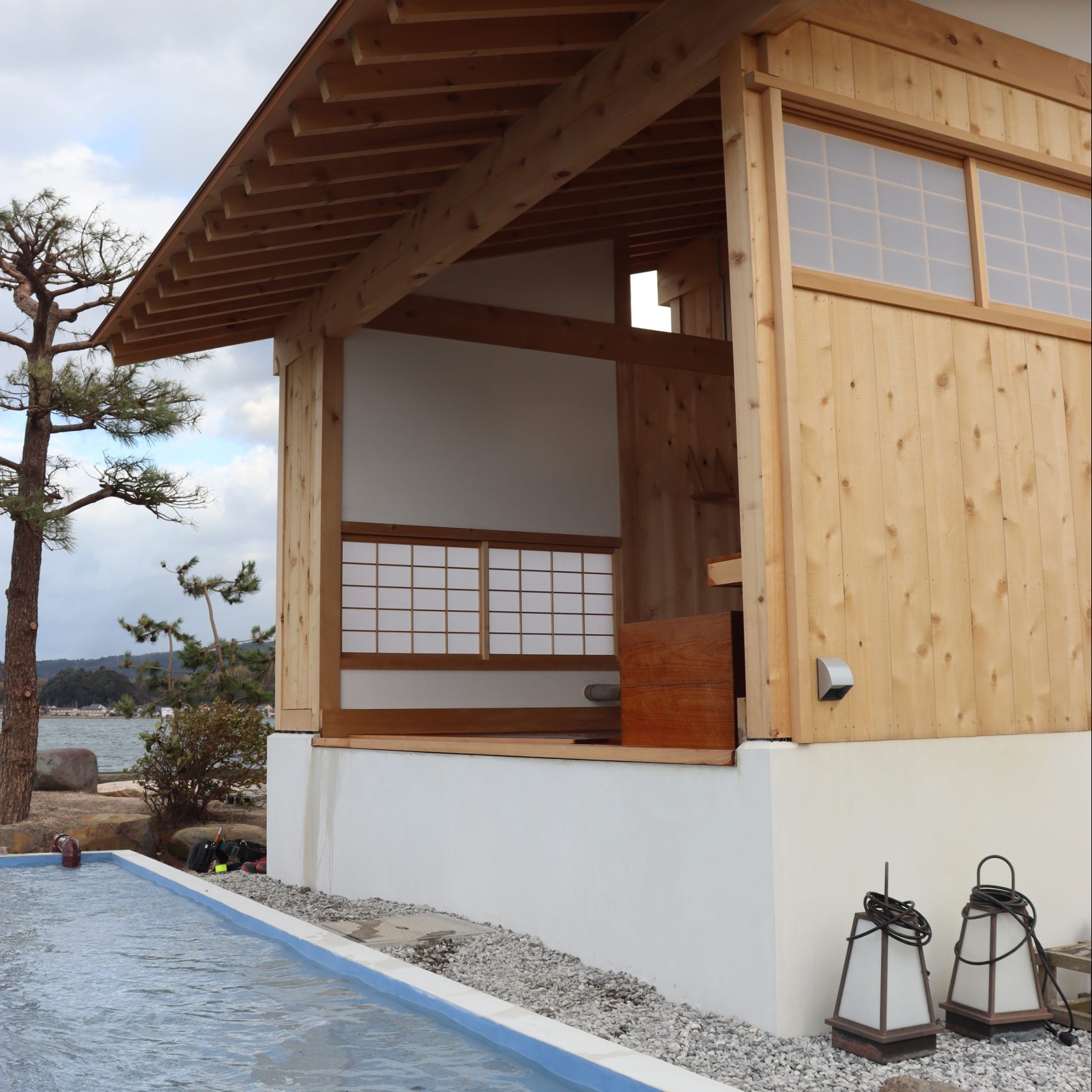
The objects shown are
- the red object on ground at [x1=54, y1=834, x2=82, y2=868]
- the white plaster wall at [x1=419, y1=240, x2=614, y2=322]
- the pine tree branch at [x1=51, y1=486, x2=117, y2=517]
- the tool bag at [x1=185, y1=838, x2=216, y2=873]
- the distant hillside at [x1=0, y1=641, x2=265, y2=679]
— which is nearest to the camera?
the white plaster wall at [x1=419, y1=240, x2=614, y2=322]

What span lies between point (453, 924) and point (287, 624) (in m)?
2.72

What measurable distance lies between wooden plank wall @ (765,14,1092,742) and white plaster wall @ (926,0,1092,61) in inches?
11.4

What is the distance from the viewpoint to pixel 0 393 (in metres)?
11.9

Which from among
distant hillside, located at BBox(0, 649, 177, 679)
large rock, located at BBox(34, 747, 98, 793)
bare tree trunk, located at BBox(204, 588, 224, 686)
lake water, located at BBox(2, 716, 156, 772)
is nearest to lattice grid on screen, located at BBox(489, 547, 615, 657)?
Result: lake water, located at BBox(2, 716, 156, 772)

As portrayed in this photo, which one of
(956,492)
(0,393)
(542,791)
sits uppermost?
(0,393)

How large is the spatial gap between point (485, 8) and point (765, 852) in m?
3.18

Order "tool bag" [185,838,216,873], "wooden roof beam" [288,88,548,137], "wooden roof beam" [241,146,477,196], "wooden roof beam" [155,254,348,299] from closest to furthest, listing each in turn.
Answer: "wooden roof beam" [288,88,548,137] → "wooden roof beam" [241,146,477,196] → "wooden roof beam" [155,254,348,299] → "tool bag" [185,838,216,873]

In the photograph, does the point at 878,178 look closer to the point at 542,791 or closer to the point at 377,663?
the point at 542,791

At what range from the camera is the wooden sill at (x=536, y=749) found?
13.2ft

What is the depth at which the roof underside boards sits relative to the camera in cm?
447

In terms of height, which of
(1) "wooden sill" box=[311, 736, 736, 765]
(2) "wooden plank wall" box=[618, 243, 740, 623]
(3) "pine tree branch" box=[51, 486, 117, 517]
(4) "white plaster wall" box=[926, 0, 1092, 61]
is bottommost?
(1) "wooden sill" box=[311, 736, 736, 765]

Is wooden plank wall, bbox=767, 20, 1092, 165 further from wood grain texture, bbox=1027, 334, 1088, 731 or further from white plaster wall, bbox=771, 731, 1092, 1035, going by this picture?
white plaster wall, bbox=771, 731, 1092, 1035

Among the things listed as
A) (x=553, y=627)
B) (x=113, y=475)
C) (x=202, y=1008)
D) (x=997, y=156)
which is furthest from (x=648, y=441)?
(x=113, y=475)

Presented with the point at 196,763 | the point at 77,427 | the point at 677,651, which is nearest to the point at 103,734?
the point at 77,427
